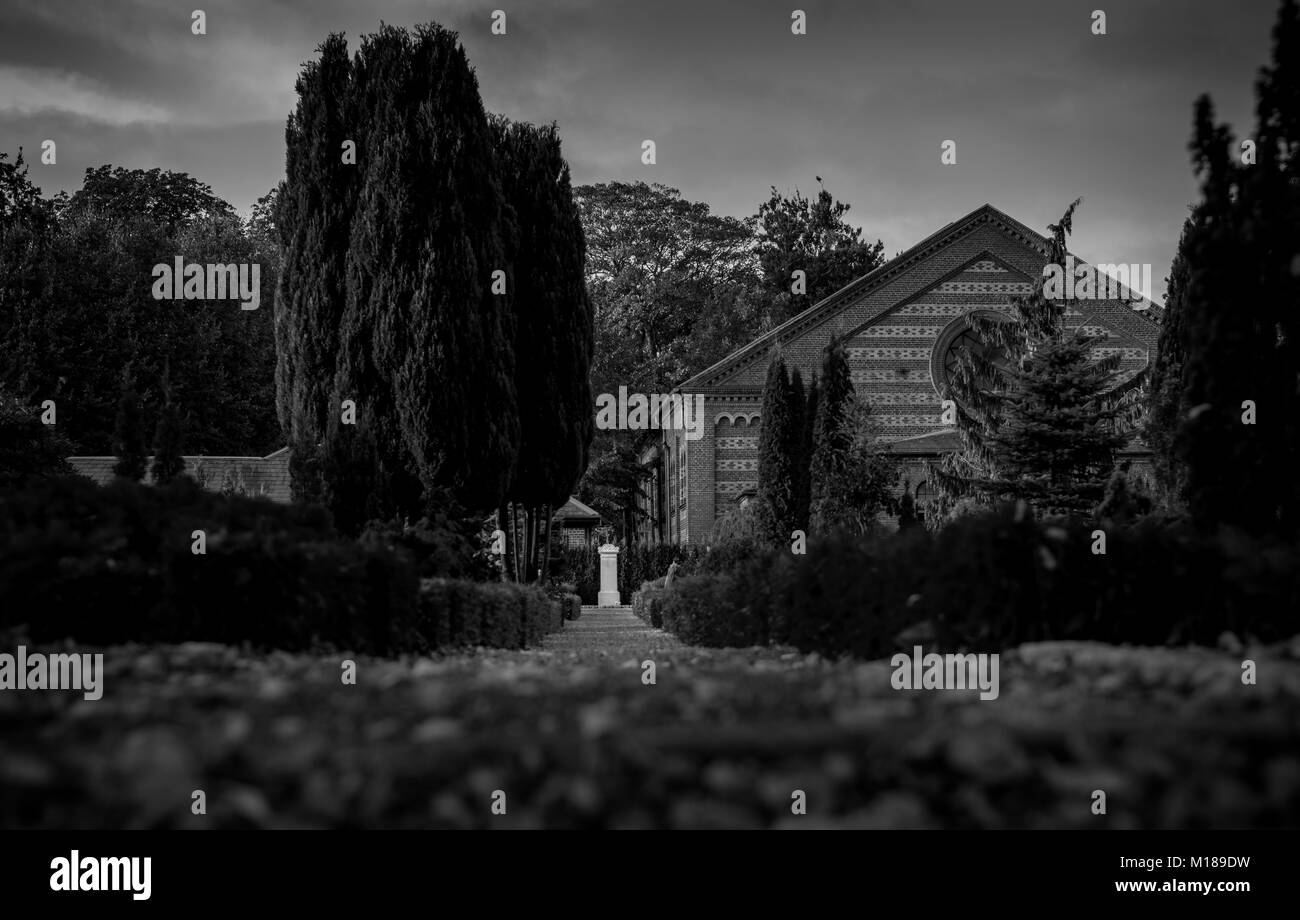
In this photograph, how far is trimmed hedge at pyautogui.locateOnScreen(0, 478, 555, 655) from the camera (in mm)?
6082

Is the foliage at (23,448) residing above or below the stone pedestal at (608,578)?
above

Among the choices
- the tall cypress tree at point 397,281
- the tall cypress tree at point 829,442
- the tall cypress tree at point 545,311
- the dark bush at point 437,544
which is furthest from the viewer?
the tall cypress tree at point 829,442

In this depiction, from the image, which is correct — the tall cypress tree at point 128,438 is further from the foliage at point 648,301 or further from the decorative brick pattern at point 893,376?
the foliage at point 648,301

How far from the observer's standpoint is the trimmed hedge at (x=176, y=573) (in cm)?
608

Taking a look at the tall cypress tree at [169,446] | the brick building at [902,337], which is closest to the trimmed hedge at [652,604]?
the tall cypress tree at [169,446]

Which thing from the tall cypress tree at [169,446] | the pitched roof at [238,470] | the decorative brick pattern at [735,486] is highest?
the tall cypress tree at [169,446]

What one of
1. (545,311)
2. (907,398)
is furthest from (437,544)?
(907,398)

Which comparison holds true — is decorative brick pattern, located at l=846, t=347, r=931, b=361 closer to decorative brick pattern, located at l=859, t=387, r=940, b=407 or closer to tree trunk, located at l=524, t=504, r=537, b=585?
decorative brick pattern, located at l=859, t=387, r=940, b=407

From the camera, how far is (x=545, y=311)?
19656 millimetres

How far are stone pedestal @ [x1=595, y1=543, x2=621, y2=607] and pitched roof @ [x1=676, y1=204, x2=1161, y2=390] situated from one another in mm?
7267

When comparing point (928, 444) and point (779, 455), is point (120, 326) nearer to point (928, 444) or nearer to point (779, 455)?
point (779, 455)

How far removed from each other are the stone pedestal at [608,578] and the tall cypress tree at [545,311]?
2114cm
